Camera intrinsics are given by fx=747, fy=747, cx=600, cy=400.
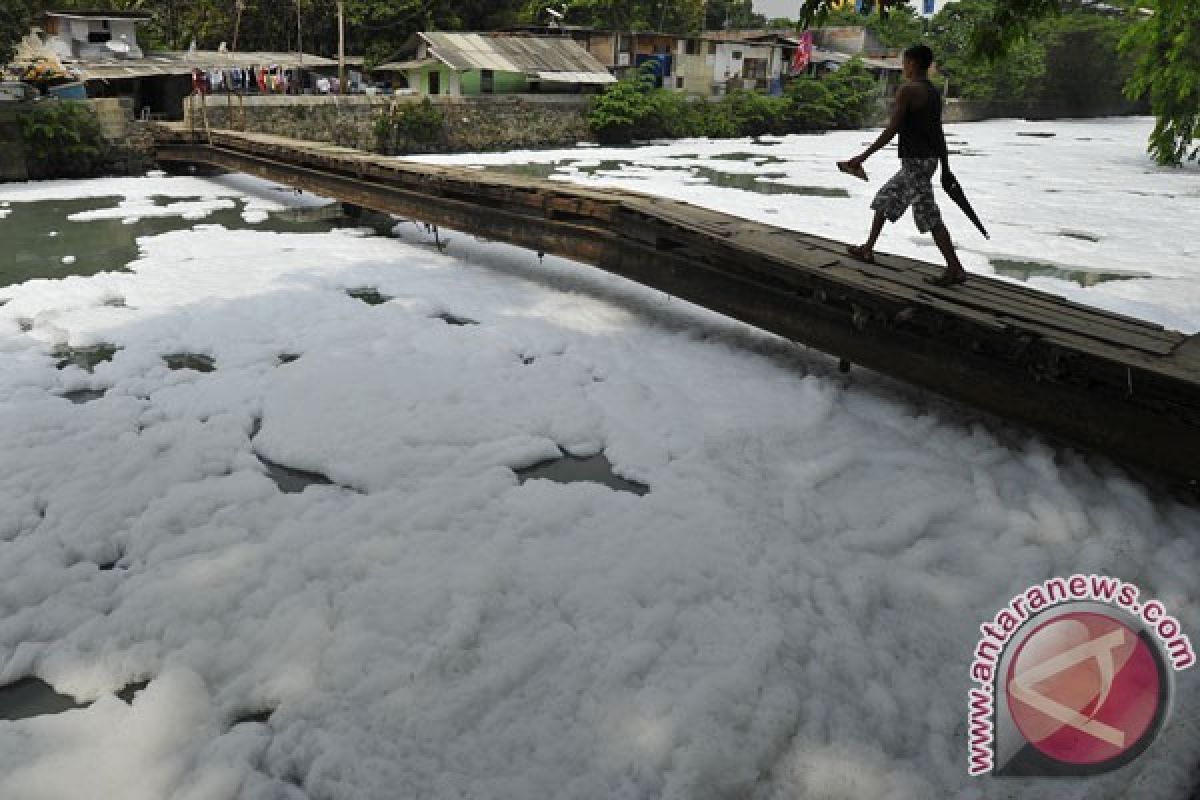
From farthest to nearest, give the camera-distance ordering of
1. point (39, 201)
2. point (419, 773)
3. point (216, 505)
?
point (39, 201)
point (216, 505)
point (419, 773)

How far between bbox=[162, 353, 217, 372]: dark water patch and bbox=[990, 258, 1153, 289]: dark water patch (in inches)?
301

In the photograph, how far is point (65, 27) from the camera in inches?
1042

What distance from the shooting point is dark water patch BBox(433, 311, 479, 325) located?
6247 millimetres

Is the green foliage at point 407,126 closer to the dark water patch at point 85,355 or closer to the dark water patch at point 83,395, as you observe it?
the dark water patch at point 85,355

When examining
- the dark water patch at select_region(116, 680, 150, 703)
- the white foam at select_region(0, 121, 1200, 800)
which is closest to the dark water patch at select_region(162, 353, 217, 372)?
the white foam at select_region(0, 121, 1200, 800)

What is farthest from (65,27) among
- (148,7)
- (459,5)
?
(459,5)

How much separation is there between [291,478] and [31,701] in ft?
5.01

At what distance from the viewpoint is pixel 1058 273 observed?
26.7 feet

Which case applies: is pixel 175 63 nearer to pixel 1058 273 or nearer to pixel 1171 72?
pixel 1058 273

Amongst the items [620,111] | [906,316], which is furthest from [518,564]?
[620,111]

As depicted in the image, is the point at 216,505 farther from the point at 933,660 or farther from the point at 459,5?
the point at 459,5

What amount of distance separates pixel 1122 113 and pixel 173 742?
72.6 m

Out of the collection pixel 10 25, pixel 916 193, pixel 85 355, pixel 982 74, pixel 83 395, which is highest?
pixel 982 74

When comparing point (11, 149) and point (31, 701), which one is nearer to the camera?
point (31, 701)
